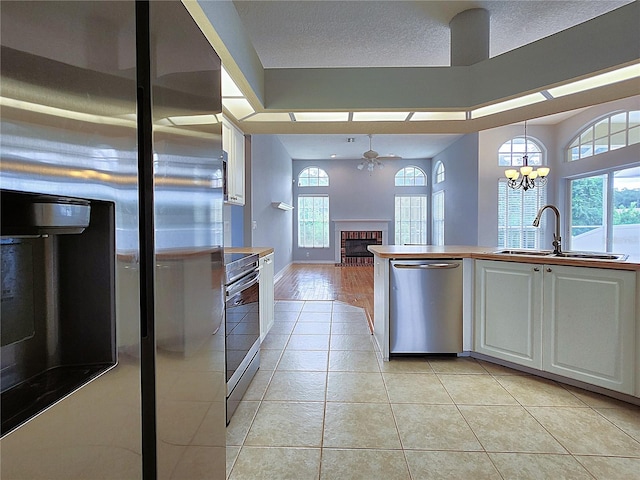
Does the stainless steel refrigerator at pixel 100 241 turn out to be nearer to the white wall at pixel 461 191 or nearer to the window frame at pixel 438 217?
the white wall at pixel 461 191

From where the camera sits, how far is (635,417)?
2.02 metres

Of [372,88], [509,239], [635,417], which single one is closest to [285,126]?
[372,88]

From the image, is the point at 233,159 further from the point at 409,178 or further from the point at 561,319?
the point at 409,178

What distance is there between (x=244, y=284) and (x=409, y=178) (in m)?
8.86

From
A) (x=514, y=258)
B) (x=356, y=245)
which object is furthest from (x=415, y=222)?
(x=514, y=258)

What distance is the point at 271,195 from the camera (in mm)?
6984

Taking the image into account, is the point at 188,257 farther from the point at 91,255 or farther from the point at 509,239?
the point at 509,239

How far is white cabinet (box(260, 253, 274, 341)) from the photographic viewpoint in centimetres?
293

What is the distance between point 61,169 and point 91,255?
16 centimetres

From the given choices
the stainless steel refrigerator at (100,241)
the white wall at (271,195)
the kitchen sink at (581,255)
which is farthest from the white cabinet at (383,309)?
the white wall at (271,195)

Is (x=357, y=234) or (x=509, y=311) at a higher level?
(x=357, y=234)

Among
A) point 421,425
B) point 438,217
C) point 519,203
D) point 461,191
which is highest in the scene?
point 461,191

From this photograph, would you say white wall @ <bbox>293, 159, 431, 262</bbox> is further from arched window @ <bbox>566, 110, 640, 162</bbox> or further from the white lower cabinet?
the white lower cabinet

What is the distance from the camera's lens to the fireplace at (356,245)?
34.0 feet
